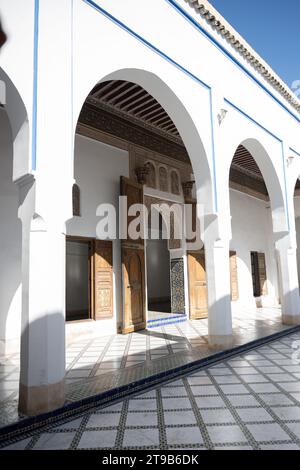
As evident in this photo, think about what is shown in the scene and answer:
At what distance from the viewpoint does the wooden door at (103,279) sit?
4234 millimetres

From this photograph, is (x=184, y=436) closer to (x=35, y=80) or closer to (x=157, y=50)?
(x=35, y=80)

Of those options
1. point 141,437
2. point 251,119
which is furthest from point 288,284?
point 141,437

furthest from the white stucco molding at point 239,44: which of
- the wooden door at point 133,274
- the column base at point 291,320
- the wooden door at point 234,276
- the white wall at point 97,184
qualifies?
the column base at point 291,320

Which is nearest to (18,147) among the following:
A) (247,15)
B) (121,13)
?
(121,13)

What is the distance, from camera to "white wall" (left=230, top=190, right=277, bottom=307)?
686 cm

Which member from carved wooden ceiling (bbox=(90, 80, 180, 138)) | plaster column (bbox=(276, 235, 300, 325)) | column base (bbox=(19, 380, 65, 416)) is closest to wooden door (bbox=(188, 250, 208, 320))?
plaster column (bbox=(276, 235, 300, 325))

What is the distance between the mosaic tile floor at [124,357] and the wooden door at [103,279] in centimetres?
34

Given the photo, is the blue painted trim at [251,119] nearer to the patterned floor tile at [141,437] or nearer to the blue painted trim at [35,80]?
the blue painted trim at [35,80]

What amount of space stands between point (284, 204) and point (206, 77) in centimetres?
221

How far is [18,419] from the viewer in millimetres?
1816

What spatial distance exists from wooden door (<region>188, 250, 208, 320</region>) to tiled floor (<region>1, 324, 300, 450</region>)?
2.71 meters

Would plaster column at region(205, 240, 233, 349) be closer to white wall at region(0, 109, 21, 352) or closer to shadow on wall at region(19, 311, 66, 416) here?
shadow on wall at region(19, 311, 66, 416)

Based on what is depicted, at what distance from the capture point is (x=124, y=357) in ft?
10.5

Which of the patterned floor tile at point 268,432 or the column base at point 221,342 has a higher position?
the column base at point 221,342
